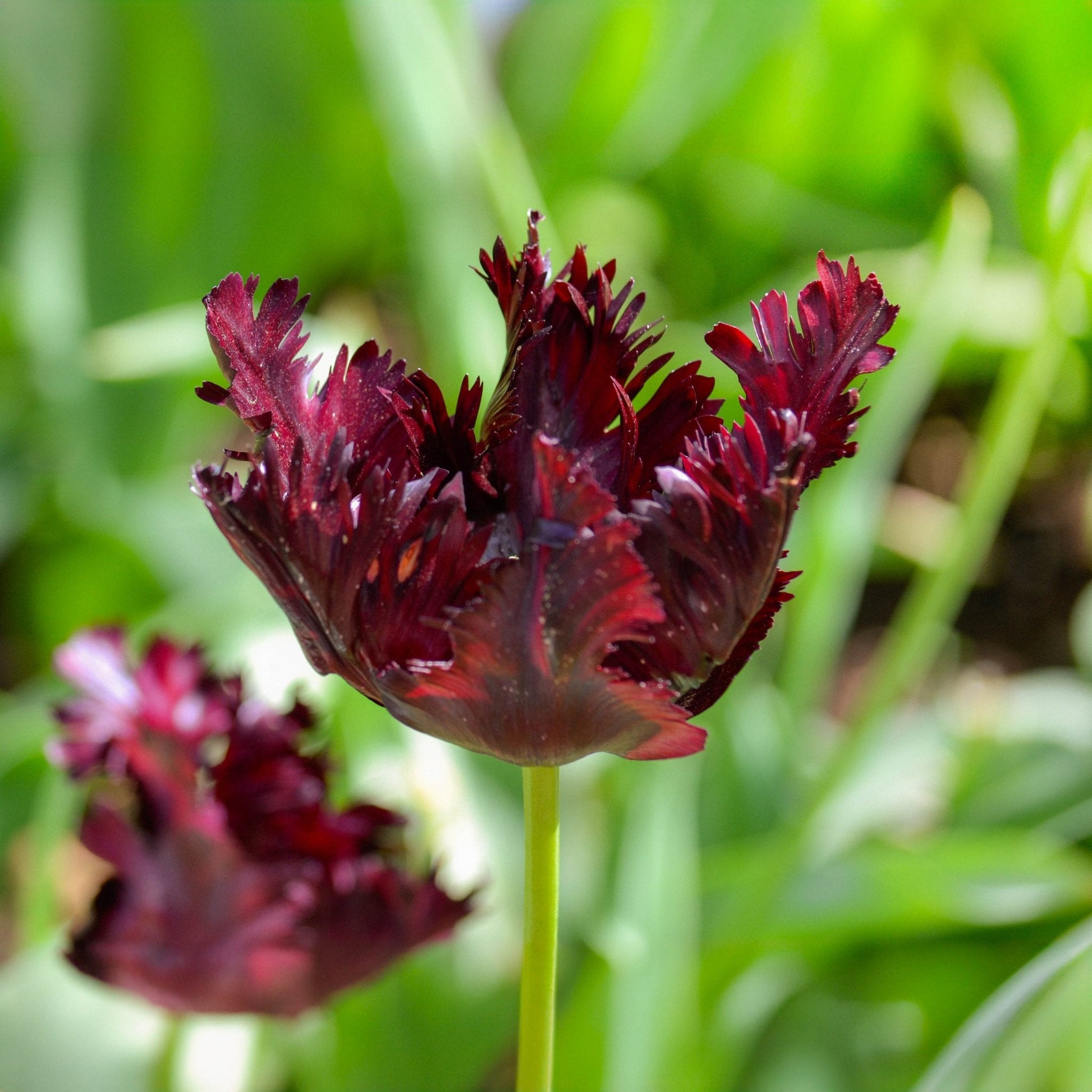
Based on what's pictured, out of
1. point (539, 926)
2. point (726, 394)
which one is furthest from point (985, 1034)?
point (726, 394)

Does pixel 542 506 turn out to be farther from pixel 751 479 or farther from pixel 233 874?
Result: pixel 233 874

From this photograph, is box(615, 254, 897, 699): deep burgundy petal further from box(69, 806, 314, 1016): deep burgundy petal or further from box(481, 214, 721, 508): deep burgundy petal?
box(69, 806, 314, 1016): deep burgundy petal

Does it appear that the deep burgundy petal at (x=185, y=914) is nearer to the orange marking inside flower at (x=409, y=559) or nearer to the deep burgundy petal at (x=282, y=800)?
the deep burgundy petal at (x=282, y=800)

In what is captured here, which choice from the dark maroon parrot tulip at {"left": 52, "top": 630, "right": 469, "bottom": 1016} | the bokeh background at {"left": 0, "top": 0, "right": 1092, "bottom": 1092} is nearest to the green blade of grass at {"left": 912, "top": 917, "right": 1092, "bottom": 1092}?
the bokeh background at {"left": 0, "top": 0, "right": 1092, "bottom": 1092}

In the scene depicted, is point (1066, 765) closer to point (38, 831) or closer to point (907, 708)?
point (907, 708)

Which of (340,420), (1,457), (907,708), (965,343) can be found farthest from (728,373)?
(1,457)

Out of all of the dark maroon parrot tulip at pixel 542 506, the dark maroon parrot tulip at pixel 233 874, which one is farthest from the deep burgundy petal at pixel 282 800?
the dark maroon parrot tulip at pixel 542 506

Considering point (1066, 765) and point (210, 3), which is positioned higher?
point (210, 3)
